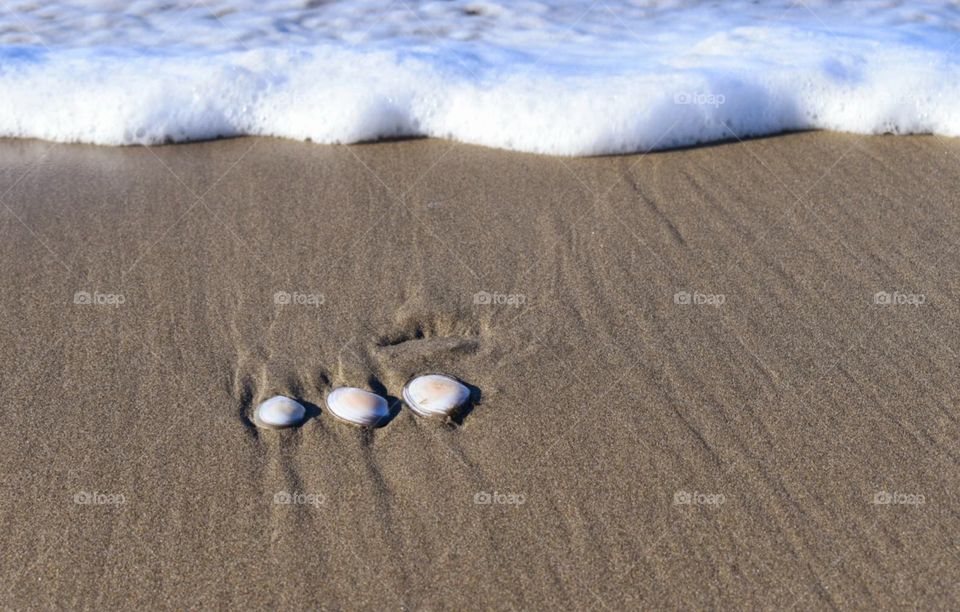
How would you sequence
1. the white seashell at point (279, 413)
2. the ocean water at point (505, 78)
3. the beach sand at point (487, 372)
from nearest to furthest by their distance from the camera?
the beach sand at point (487, 372) → the white seashell at point (279, 413) → the ocean water at point (505, 78)

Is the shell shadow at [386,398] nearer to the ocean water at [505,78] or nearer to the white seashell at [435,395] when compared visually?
the white seashell at [435,395]

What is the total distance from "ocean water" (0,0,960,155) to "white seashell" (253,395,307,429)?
174cm

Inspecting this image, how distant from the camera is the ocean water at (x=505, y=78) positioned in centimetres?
387

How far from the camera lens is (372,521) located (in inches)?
85.0

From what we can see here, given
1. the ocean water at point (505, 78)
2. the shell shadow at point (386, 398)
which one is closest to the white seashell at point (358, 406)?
the shell shadow at point (386, 398)

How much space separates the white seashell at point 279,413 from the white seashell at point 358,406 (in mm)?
93

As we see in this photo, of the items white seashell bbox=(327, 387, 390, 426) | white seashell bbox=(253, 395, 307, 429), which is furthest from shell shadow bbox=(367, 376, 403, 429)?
white seashell bbox=(253, 395, 307, 429)

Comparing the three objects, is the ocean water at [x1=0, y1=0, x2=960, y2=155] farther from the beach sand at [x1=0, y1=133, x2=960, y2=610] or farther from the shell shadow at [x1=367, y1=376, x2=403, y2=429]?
the shell shadow at [x1=367, y1=376, x2=403, y2=429]

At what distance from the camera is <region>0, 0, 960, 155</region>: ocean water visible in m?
3.87

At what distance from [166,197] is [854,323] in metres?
2.60

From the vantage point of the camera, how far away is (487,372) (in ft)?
8.67

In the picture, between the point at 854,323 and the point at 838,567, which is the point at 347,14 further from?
the point at 838,567

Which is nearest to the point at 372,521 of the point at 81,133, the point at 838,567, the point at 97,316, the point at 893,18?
the point at 838,567

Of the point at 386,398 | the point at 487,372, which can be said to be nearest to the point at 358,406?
the point at 386,398
